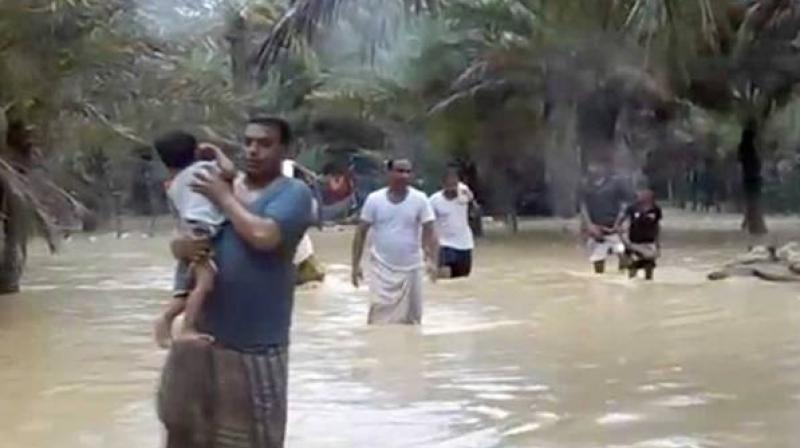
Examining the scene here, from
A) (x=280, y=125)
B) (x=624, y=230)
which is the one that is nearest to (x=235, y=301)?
(x=280, y=125)

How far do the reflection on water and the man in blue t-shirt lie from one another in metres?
2.78

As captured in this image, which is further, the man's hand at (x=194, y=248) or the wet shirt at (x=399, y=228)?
the wet shirt at (x=399, y=228)

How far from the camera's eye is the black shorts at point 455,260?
55.8ft

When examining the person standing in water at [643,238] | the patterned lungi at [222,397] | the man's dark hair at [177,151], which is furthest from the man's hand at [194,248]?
the person standing in water at [643,238]

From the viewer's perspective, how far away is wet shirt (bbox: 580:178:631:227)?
70.3ft

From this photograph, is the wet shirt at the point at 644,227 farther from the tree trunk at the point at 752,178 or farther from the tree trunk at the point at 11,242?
the tree trunk at the point at 752,178

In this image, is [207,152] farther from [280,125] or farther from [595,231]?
[595,231]

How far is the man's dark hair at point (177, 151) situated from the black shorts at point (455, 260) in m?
11.0

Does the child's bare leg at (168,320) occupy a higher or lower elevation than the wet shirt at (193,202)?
lower

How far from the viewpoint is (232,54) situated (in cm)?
3375

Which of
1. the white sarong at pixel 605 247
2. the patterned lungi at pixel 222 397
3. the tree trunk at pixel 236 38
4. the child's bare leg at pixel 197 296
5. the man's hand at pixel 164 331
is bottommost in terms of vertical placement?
the white sarong at pixel 605 247

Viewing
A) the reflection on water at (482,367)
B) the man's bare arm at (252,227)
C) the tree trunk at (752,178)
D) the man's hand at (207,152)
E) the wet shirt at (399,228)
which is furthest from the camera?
the tree trunk at (752,178)

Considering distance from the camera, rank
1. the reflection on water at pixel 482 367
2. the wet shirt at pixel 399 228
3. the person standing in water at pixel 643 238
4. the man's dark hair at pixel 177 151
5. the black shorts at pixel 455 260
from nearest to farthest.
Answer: the man's dark hair at pixel 177 151, the reflection on water at pixel 482 367, the wet shirt at pixel 399 228, the black shorts at pixel 455 260, the person standing in water at pixel 643 238

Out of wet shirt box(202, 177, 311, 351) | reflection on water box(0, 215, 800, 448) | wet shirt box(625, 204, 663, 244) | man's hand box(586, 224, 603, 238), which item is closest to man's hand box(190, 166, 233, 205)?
wet shirt box(202, 177, 311, 351)
